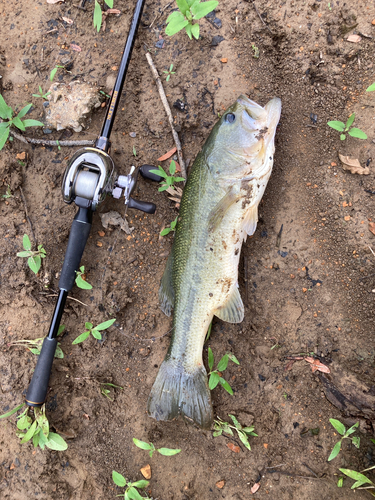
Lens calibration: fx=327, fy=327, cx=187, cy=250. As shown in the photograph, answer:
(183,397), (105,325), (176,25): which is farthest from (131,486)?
(176,25)

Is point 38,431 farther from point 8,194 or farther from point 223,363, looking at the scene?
point 8,194

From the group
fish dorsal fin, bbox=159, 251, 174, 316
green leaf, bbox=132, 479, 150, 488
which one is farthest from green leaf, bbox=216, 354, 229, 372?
green leaf, bbox=132, 479, 150, 488

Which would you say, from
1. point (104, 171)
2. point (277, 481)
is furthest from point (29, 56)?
point (277, 481)

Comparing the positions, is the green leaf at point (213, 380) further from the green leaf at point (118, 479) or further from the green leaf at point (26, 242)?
the green leaf at point (26, 242)

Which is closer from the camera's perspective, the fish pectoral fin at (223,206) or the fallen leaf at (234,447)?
the fish pectoral fin at (223,206)

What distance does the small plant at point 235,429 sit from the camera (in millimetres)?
3006

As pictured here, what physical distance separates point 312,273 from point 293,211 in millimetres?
610

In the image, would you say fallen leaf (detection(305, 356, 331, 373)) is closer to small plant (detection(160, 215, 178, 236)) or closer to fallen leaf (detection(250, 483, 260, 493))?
fallen leaf (detection(250, 483, 260, 493))

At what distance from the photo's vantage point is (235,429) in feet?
10.2

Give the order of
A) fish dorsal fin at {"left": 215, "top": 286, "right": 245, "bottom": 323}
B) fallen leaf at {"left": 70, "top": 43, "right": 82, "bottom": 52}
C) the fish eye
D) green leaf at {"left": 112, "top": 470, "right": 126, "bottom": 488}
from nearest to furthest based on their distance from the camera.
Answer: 1. the fish eye
2. green leaf at {"left": 112, "top": 470, "right": 126, "bottom": 488}
3. fish dorsal fin at {"left": 215, "top": 286, "right": 245, "bottom": 323}
4. fallen leaf at {"left": 70, "top": 43, "right": 82, "bottom": 52}

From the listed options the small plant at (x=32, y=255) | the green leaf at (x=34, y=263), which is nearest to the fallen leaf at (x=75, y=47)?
the small plant at (x=32, y=255)

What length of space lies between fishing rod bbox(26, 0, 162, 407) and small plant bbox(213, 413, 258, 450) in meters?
1.66

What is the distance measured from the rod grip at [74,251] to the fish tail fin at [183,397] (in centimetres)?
119

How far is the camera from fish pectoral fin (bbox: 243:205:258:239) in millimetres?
2867
